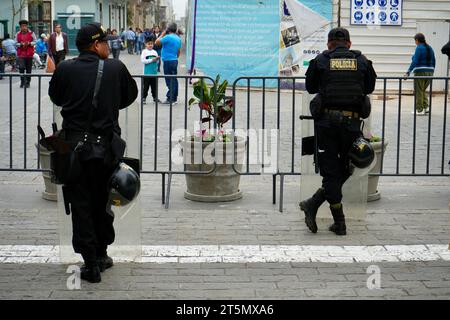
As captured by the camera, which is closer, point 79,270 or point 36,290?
point 36,290

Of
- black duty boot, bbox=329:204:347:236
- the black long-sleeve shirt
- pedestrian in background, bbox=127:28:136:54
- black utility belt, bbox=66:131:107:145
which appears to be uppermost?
pedestrian in background, bbox=127:28:136:54

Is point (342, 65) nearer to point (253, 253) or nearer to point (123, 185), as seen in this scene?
point (253, 253)

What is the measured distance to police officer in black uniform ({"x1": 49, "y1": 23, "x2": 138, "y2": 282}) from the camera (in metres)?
5.36

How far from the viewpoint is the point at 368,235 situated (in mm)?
6828

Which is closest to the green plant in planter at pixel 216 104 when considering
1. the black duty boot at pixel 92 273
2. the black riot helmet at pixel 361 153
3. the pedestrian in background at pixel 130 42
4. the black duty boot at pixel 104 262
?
the black riot helmet at pixel 361 153

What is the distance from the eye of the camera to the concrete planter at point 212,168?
8.00m

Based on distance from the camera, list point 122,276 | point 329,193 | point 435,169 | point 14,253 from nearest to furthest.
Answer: point 122,276 → point 14,253 → point 329,193 → point 435,169

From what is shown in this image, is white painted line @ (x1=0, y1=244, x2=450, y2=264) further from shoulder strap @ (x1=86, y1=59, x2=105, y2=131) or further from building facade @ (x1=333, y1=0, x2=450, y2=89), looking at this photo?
building facade @ (x1=333, y1=0, x2=450, y2=89)

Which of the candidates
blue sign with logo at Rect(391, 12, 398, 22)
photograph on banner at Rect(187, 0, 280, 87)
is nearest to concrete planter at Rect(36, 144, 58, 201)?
photograph on banner at Rect(187, 0, 280, 87)

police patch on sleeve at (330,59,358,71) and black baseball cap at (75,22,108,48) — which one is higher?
black baseball cap at (75,22,108,48)

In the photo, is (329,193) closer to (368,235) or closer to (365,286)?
(368,235)

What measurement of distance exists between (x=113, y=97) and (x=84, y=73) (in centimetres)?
26

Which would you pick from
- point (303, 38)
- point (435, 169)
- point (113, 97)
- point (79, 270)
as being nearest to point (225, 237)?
point (79, 270)

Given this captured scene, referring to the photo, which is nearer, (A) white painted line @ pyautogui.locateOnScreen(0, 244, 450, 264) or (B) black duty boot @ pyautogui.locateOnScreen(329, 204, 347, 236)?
(A) white painted line @ pyautogui.locateOnScreen(0, 244, 450, 264)
